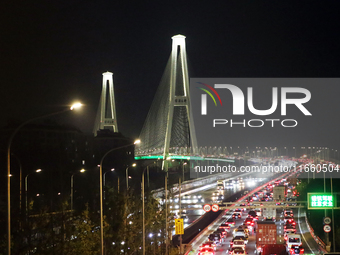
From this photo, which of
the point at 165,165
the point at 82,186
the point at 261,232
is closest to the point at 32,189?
the point at 82,186

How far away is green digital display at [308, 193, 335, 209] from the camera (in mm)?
19547

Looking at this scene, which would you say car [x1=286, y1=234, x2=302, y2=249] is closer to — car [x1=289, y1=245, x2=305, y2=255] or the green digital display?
car [x1=289, y1=245, x2=305, y2=255]

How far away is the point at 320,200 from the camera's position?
1964cm

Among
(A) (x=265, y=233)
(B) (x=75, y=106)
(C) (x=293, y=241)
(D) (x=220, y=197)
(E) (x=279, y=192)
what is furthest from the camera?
(D) (x=220, y=197)

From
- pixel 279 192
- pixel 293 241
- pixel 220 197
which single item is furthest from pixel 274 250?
pixel 220 197

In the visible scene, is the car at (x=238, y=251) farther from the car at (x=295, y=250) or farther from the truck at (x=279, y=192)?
the truck at (x=279, y=192)

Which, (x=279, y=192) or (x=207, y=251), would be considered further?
(x=279, y=192)

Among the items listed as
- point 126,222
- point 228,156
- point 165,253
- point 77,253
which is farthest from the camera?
point 228,156

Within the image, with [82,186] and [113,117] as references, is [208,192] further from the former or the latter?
[82,186]

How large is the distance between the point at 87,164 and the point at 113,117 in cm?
1022

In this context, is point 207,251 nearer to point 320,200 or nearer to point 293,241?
point 293,241

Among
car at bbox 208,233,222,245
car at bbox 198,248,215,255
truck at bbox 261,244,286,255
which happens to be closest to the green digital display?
truck at bbox 261,244,286,255

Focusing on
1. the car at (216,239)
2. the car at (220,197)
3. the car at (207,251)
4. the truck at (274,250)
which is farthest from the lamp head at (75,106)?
the car at (220,197)

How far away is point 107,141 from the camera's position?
230ft
